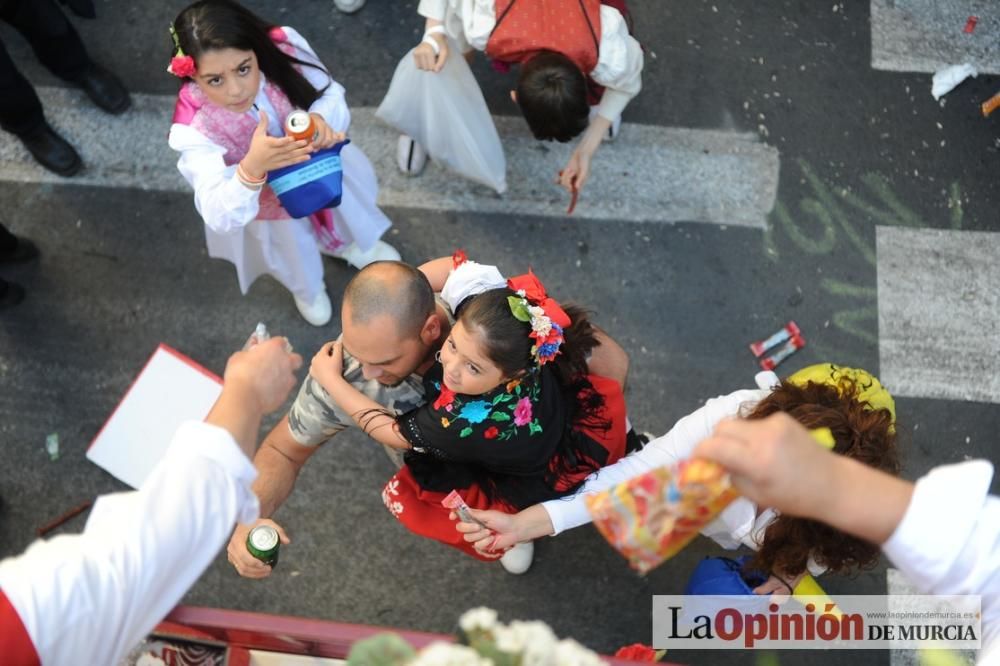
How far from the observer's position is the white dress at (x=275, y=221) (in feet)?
8.56

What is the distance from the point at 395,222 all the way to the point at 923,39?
268 cm

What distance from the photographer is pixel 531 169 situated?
3.85 metres

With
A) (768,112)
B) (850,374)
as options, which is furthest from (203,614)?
(768,112)

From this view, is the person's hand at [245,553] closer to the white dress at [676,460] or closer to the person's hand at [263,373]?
the person's hand at [263,373]

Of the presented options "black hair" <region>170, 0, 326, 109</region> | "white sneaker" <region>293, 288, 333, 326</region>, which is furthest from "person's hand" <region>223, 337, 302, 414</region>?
"white sneaker" <region>293, 288, 333, 326</region>

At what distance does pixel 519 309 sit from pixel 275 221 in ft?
4.04

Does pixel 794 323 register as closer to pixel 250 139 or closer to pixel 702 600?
pixel 702 600

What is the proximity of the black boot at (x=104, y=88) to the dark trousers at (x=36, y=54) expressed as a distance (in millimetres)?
42

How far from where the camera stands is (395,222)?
3.75 m

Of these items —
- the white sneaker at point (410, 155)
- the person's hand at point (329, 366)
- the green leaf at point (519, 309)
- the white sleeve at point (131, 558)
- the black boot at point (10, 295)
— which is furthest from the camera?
the white sneaker at point (410, 155)

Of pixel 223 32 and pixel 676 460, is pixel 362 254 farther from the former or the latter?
pixel 676 460

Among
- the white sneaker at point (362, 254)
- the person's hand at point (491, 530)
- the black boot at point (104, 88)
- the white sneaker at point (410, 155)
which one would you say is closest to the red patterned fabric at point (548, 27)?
the white sneaker at point (410, 155)

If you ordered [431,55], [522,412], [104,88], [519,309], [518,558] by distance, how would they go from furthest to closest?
[104,88] → [518,558] → [431,55] → [522,412] → [519,309]

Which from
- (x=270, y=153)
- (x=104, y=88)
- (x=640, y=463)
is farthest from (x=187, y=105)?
→ (x=640, y=463)
